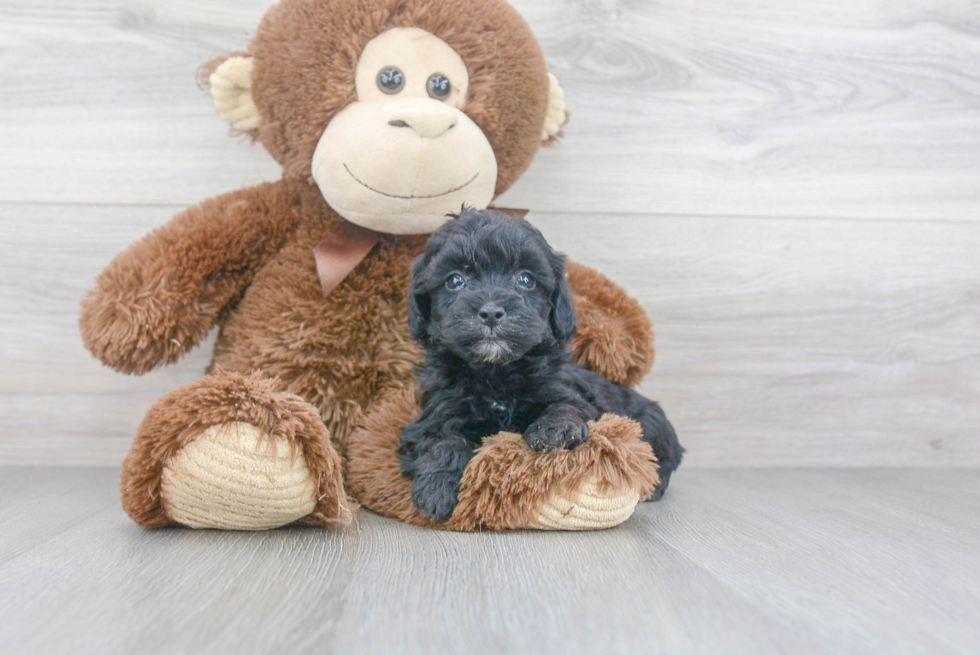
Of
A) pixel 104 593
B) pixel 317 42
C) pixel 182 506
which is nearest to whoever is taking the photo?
pixel 104 593

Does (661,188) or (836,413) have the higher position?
(661,188)

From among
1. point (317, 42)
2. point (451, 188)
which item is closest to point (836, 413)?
point (451, 188)

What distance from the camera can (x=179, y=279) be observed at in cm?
146

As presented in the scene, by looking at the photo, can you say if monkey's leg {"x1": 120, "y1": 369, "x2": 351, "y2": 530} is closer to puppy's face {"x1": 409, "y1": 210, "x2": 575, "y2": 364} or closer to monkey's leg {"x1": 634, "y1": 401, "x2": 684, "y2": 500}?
puppy's face {"x1": 409, "y1": 210, "x2": 575, "y2": 364}

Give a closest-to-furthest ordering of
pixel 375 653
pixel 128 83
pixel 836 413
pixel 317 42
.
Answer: pixel 375 653
pixel 317 42
pixel 128 83
pixel 836 413

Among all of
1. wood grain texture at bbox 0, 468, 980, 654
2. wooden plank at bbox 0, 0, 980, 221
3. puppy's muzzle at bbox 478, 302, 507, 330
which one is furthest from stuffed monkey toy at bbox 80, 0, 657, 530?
wooden plank at bbox 0, 0, 980, 221

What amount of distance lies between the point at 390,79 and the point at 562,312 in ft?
1.90

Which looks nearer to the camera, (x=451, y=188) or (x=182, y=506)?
(x=182, y=506)

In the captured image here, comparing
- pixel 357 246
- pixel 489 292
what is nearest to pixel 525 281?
pixel 489 292

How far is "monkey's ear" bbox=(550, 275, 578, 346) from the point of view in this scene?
4.27 feet

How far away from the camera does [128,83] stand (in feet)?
6.19

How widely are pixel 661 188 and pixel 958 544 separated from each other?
108 cm

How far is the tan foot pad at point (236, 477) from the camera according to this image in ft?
3.75

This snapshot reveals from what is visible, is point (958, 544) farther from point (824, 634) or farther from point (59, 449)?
point (59, 449)
